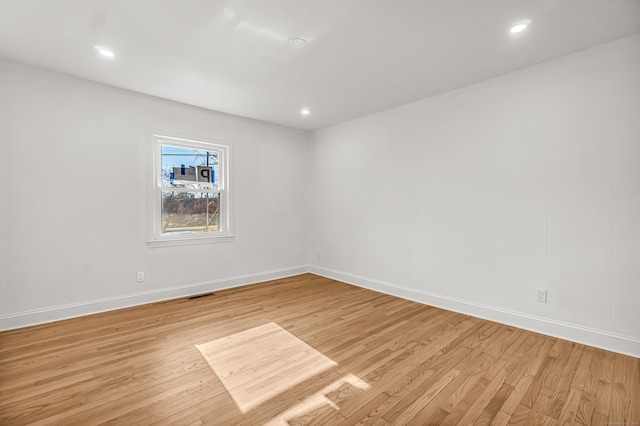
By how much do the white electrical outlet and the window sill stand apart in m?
3.91

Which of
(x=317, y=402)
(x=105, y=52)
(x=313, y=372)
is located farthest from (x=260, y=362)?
(x=105, y=52)

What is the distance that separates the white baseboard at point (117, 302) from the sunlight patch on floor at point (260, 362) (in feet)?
5.20

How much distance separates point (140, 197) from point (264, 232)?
1908mm

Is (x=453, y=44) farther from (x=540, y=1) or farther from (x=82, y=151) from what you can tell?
(x=82, y=151)

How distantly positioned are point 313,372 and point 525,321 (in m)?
2.27

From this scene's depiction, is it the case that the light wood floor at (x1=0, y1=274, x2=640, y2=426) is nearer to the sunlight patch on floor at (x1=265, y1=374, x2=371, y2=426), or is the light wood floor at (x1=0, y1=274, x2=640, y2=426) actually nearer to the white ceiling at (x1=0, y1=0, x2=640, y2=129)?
the sunlight patch on floor at (x1=265, y1=374, x2=371, y2=426)

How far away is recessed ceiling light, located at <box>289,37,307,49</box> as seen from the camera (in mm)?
2494

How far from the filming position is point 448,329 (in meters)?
3.02

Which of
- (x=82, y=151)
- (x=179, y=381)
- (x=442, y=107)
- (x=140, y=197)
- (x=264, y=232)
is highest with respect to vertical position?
(x=442, y=107)

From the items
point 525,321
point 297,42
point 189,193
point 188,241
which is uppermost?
point 297,42

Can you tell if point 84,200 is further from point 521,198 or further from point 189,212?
point 521,198

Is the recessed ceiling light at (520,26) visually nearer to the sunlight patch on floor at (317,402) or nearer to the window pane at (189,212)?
the sunlight patch on floor at (317,402)

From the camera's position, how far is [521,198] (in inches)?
121

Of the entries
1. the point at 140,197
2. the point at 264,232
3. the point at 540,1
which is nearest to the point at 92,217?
the point at 140,197
